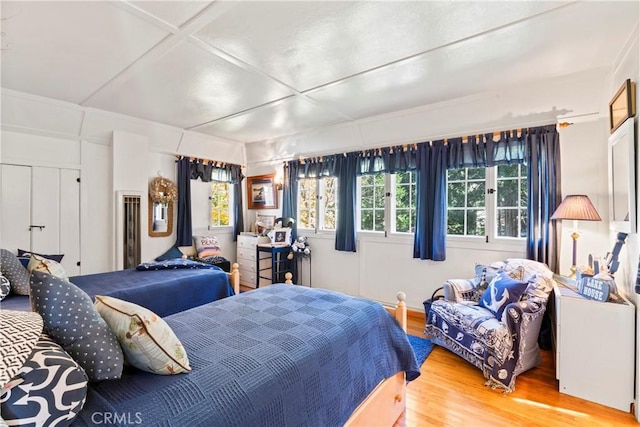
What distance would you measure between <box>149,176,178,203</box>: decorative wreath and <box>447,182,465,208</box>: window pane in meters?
3.92

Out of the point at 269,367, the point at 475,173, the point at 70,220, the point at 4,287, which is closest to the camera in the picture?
the point at 269,367

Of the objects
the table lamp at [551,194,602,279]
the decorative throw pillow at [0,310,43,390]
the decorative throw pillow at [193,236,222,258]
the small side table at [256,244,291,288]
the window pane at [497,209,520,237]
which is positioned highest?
the table lamp at [551,194,602,279]

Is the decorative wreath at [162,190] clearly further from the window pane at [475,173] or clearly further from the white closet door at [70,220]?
the window pane at [475,173]

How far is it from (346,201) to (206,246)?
2406mm

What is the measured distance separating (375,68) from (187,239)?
12.1ft

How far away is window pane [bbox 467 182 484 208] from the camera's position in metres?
3.40

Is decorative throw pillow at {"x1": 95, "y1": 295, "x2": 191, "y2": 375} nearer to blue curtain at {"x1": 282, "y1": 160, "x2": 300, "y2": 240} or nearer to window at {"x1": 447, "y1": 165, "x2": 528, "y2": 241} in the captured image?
window at {"x1": 447, "y1": 165, "x2": 528, "y2": 241}

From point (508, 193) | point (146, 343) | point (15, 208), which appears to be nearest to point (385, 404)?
point (146, 343)

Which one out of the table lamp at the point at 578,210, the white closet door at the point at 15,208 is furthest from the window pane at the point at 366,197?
the white closet door at the point at 15,208

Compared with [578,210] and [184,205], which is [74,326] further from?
[184,205]

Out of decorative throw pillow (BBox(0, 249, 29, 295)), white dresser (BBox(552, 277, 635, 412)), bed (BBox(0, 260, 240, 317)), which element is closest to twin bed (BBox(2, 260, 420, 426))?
decorative throw pillow (BBox(0, 249, 29, 295))

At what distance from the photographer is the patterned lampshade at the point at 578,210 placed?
241 cm

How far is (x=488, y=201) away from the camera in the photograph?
3330 millimetres

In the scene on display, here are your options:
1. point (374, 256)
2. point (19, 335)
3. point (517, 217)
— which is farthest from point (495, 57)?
point (19, 335)
